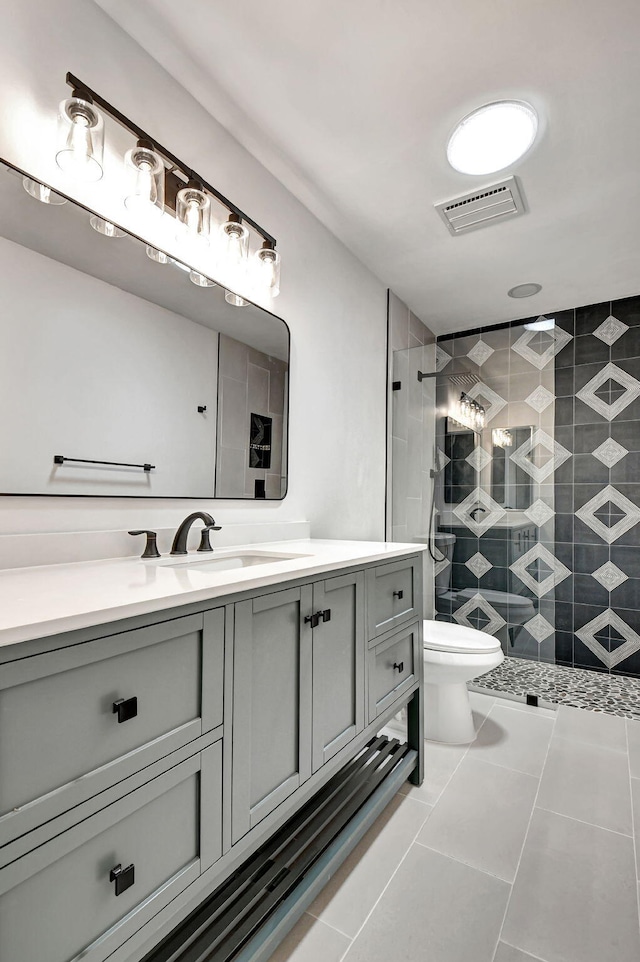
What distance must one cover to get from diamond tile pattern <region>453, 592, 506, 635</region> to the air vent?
2003 millimetres

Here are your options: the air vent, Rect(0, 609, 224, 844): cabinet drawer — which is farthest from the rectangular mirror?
the air vent

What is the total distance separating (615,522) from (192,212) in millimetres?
3000

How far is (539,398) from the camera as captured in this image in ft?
9.10

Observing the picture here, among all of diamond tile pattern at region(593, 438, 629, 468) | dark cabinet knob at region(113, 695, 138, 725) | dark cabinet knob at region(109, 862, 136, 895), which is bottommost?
dark cabinet knob at region(109, 862, 136, 895)

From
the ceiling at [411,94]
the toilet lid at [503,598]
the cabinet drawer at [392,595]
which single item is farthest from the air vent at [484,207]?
the toilet lid at [503,598]

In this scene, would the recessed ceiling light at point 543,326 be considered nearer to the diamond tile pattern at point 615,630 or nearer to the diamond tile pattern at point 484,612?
the diamond tile pattern at point 484,612

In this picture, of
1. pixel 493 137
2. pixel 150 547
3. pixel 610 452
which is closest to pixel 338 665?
pixel 150 547

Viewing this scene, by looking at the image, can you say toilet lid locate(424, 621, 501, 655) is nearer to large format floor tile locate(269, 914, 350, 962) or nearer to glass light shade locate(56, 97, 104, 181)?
large format floor tile locate(269, 914, 350, 962)

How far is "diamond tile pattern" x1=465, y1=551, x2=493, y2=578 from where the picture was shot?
2.82 metres

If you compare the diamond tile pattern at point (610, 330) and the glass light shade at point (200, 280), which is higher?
the diamond tile pattern at point (610, 330)

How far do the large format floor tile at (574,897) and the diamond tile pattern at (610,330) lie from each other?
277cm

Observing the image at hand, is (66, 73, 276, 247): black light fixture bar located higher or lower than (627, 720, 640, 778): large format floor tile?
higher

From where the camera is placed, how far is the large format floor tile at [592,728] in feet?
6.96

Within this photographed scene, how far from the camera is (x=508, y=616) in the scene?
9.07ft
